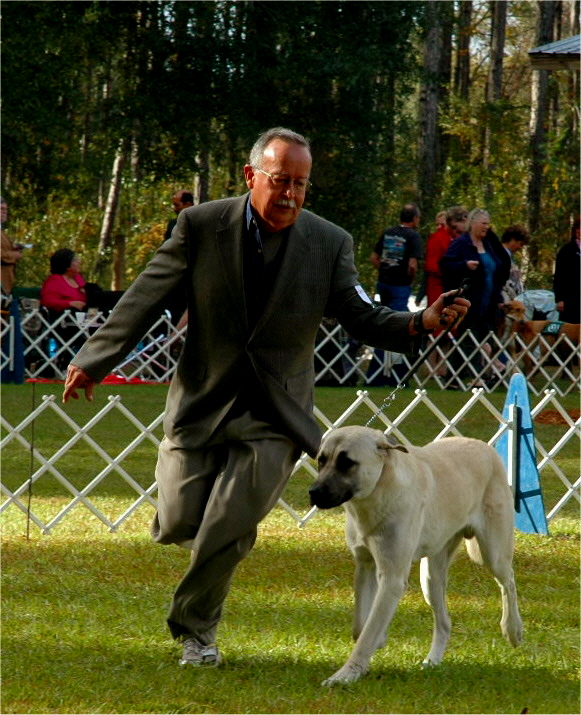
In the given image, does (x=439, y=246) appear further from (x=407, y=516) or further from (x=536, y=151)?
(x=536, y=151)

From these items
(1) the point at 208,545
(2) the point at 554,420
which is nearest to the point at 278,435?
(1) the point at 208,545

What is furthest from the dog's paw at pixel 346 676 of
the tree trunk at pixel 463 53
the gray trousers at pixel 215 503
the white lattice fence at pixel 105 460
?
the tree trunk at pixel 463 53

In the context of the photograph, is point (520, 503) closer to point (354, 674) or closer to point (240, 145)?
point (354, 674)

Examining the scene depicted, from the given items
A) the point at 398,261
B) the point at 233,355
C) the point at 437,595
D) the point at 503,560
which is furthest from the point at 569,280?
the point at 233,355

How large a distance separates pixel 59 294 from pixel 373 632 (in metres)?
11.2

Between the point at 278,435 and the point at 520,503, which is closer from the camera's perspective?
the point at 278,435

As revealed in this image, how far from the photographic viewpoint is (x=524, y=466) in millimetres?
6828

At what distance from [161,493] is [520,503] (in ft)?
9.82

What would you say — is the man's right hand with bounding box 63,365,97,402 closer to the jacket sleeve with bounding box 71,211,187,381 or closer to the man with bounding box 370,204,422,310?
the jacket sleeve with bounding box 71,211,187,381

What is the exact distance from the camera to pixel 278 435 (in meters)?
4.19

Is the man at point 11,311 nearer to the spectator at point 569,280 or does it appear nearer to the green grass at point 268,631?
the spectator at point 569,280

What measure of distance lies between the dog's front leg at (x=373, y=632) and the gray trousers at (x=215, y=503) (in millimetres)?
485

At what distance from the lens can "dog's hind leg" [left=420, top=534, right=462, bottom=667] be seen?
14.2 feet

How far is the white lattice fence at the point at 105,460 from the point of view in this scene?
21.9 feet
